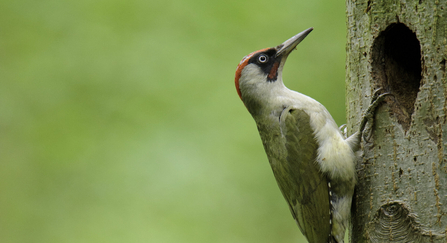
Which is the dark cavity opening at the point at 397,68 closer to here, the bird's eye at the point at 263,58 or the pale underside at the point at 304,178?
the pale underside at the point at 304,178

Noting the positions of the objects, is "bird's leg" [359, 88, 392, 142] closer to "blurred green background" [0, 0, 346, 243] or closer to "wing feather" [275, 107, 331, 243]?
"wing feather" [275, 107, 331, 243]

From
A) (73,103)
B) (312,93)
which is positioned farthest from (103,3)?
(312,93)

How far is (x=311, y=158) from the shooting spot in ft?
12.2

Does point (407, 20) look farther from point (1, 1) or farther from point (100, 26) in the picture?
point (1, 1)

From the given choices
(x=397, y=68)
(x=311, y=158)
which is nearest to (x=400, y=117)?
(x=397, y=68)

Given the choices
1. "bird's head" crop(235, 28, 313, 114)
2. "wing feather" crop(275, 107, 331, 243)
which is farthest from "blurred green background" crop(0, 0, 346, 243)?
"wing feather" crop(275, 107, 331, 243)

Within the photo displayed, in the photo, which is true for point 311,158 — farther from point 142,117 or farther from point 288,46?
point 142,117

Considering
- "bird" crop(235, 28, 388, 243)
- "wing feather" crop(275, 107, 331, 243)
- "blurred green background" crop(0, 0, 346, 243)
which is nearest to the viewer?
"bird" crop(235, 28, 388, 243)

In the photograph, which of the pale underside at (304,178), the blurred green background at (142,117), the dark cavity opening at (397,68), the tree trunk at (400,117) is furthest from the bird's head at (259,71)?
the blurred green background at (142,117)

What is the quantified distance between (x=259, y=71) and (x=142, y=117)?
2.57m

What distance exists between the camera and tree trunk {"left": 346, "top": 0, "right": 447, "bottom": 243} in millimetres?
2953

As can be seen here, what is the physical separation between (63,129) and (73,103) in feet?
1.37

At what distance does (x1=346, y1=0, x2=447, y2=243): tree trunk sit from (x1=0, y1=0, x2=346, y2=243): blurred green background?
2.54m

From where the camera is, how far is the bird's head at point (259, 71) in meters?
4.31
